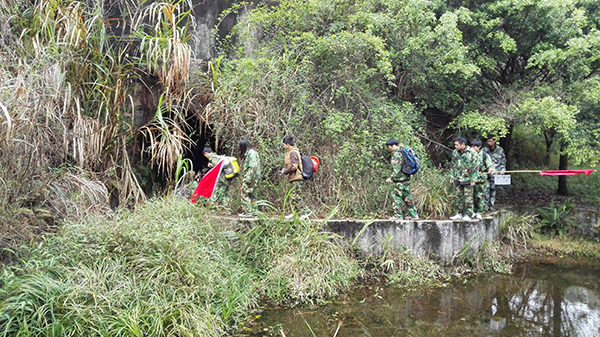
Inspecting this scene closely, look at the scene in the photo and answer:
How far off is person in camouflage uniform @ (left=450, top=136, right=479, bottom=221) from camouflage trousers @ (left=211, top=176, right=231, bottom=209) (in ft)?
11.6

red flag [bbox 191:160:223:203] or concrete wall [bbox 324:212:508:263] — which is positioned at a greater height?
red flag [bbox 191:160:223:203]

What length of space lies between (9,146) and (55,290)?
6.14 feet

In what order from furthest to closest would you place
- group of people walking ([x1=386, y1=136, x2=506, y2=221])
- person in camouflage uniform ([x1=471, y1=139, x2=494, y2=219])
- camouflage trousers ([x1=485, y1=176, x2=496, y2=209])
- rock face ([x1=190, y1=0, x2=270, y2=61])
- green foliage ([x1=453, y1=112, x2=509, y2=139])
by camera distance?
rock face ([x1=190, y1=0, x2=270, y2=61]) < camouflage trousers ([x1=485, y1=176, x2=496, y2=209]) < green foliage ([x1=453, y1=112, x2=509, y2=139]) < person in camouflage uniform ([x1=471, y1=139, x2=494, y2=219]) < group of people walking ([x1=386, y1=136, x2=506, y2=221])

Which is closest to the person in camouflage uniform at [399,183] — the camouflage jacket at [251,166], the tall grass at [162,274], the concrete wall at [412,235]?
the concrete wall at [412,235]

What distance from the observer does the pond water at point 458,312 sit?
499 centimetres

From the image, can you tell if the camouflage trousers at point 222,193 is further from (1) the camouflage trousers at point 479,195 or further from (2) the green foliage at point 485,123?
(2) the green foliage at point 485,123

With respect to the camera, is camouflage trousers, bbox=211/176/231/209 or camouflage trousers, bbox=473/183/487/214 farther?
camouflage trousers, bbox=473/183/487/214

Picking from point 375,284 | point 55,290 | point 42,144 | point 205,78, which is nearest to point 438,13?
point 205,78

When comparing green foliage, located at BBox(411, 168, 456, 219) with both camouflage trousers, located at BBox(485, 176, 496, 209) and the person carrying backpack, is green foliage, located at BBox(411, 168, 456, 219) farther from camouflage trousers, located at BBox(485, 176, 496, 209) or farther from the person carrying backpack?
the person carrying backpack

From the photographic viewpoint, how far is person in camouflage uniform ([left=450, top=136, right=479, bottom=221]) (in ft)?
23.9

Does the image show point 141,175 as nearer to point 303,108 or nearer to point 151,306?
point 303,108

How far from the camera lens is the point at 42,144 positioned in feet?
20.1

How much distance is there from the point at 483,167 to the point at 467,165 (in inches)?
26.0

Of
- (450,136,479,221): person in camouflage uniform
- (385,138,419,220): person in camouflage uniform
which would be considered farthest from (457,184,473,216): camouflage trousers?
(385,138,419,220): person in camouflage uniform
